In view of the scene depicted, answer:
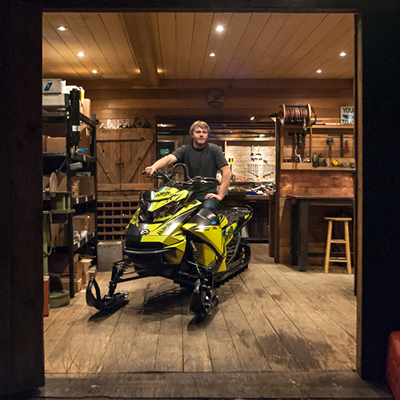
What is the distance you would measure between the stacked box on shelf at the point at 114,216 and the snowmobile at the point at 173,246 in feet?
9.27

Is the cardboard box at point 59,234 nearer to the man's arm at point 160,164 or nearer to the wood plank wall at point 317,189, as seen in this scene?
the man's arm at point 160,164

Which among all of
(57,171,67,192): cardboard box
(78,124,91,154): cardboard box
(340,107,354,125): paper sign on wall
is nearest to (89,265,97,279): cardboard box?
(57,171,67,192): cardboard box

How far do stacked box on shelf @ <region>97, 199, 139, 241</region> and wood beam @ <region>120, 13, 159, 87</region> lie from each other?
86.4 inches

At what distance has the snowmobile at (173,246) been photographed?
9.47 ft

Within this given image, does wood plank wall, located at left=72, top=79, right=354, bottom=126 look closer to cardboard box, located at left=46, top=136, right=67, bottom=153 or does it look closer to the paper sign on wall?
the paper sign on wall

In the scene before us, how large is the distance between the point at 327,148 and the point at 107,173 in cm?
393

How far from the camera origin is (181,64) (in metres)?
5.98

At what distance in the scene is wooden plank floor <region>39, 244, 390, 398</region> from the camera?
215 centimetres

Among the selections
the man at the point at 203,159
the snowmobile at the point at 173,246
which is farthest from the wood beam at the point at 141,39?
the snowmobile at the point at 173,246

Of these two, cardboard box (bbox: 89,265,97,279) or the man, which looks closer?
the man

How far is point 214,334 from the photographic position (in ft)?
8.70

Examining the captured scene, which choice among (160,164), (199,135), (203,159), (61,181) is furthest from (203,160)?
(61,181)
